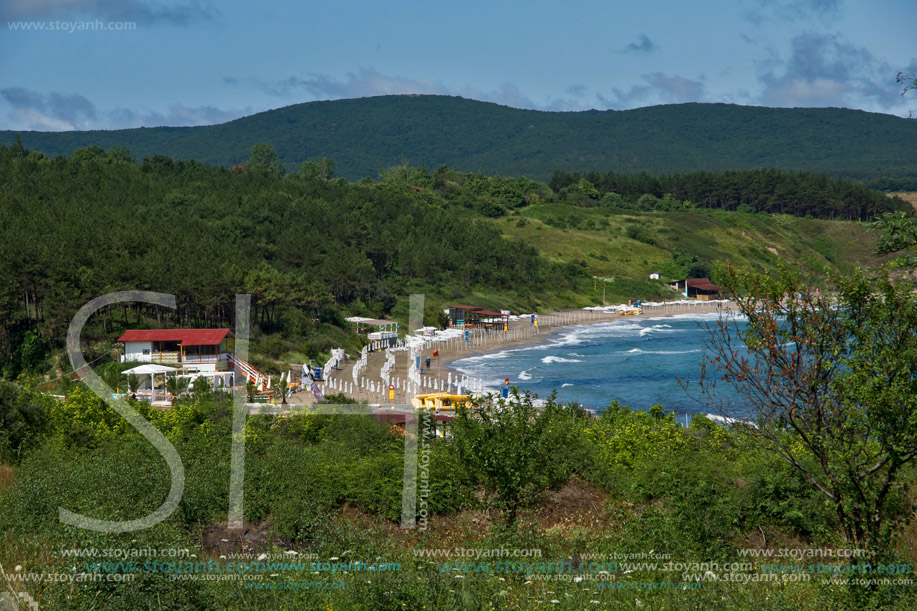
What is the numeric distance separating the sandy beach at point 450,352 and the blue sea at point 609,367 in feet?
5.75

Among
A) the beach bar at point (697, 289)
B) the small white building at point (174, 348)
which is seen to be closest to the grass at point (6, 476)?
the small white building at point (174, 348)

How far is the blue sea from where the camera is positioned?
41.6m

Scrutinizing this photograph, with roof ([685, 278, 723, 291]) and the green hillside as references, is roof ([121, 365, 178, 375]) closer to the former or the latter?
the green hillside

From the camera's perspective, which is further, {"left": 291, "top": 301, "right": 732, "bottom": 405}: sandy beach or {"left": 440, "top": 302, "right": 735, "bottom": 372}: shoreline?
{"left": 440, "top": 302, "right": 735, "bottom": 372}: shoreline

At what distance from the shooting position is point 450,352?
5891cm

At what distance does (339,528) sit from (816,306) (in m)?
6.78

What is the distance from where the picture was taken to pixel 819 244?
129750mm

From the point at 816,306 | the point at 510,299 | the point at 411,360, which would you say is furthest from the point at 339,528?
the point at 510,299

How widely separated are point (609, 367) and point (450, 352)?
39.6ft

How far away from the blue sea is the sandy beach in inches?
69.0

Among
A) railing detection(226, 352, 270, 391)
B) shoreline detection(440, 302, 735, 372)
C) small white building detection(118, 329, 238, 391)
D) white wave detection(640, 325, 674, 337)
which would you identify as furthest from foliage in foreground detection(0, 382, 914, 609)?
white wave detection(640, 325, 674, 337)

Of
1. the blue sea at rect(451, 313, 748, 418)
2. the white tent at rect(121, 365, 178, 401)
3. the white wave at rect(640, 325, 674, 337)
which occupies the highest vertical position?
the white wave at rect(640, 325, 674, 337)

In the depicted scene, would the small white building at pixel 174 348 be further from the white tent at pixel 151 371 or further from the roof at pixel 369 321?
the roof at pixel 369 321

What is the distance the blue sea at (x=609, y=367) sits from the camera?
41.6 meters
